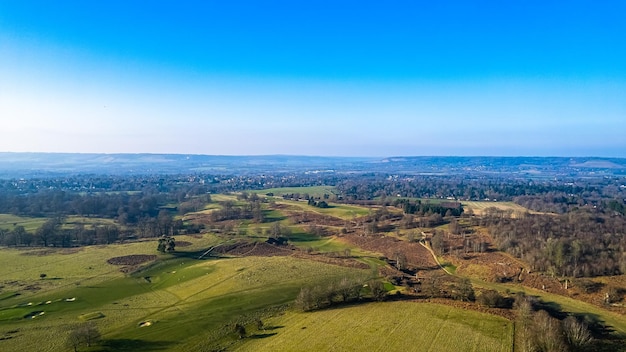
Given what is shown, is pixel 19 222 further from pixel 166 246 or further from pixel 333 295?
pixel 333 295

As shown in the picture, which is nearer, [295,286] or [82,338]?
[82,338]

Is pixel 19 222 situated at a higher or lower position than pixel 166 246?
higher

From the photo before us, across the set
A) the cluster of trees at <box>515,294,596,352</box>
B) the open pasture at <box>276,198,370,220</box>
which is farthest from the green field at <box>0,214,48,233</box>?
the cluster of trees at <box>515,294,596,352</box>

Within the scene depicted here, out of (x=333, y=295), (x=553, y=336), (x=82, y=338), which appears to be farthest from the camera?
(x=333, y=295)

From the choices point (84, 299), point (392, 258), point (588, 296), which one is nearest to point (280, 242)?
point (392, 258)

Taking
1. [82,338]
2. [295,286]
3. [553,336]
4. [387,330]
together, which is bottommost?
[295,286]

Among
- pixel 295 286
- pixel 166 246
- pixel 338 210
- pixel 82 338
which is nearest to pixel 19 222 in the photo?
pixel 166 246
